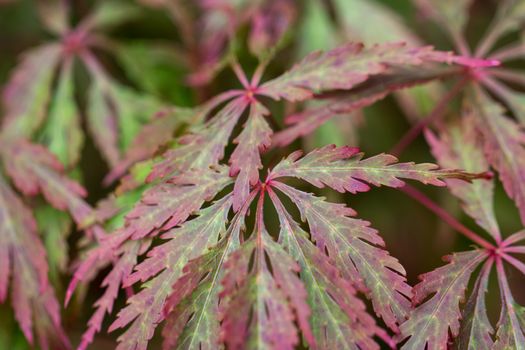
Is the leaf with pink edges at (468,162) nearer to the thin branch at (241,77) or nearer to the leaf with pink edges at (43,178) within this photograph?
the thin branch at (241,77)

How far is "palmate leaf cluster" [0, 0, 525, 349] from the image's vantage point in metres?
0.56

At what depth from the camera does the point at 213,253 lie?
0.60 meters

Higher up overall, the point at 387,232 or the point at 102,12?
the point at 102,12

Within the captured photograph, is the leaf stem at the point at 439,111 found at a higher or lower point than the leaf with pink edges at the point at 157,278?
higher

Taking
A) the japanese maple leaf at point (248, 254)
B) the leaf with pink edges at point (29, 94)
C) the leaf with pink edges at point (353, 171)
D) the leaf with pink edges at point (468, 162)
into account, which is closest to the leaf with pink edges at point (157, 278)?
the japanese maple leaf at point (248, 254)

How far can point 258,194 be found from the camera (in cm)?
84

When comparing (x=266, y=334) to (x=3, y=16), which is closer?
(x=266, y=334)

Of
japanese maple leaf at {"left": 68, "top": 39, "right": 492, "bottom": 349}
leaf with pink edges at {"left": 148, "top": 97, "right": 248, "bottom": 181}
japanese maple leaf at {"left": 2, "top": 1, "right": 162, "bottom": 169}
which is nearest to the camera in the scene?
japanese maple leaf at {"left": 68, "top": 39, "right": 492, "bottom": 349}

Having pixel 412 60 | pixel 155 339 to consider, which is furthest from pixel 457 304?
pixel 155 339

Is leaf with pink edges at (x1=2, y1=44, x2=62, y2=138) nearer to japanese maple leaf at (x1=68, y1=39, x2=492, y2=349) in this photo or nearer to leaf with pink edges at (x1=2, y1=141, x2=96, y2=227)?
leaf with pink edges at (x1=2, y1=141, x2=96, y2=227)

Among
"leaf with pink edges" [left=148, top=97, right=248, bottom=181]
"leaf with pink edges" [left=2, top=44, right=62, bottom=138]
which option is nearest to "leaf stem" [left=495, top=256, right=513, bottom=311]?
"leaf with pink edges" [left=148, top=97, right=248, bottom=181]

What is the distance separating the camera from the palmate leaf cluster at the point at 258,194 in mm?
563

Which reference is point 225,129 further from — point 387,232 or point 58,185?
point 387,232

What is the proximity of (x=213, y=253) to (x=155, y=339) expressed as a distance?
25.6 inches
